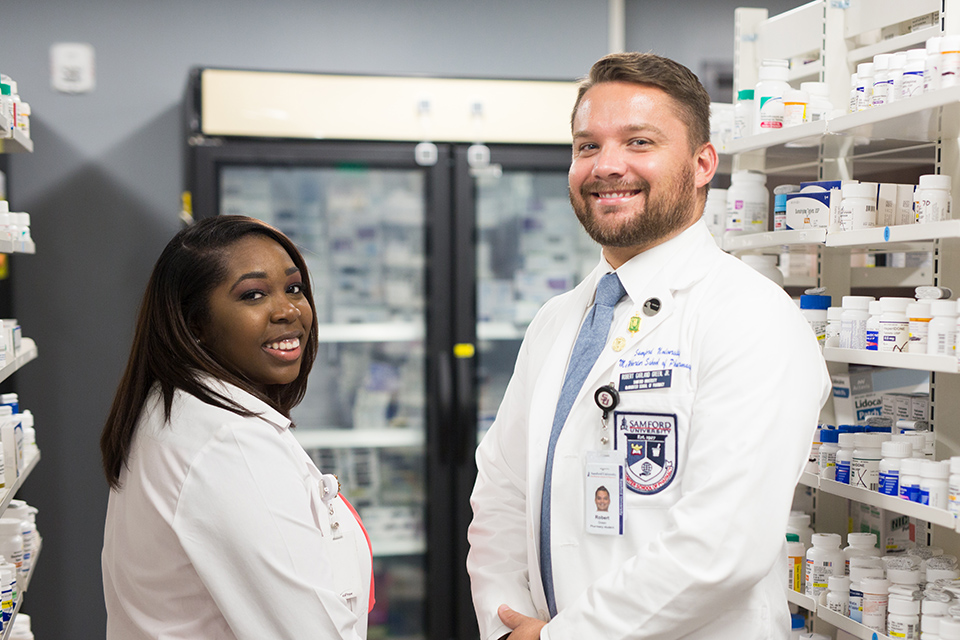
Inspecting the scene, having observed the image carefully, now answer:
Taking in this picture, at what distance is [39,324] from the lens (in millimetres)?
4020

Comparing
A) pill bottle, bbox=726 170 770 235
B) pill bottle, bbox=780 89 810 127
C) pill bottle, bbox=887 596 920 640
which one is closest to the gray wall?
pill bottle, bbox=726 170 770 235

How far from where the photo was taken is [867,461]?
6.77 ft

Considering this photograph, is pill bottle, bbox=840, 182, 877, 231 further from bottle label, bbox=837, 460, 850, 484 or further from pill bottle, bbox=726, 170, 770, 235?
bottle label, bbox=837, 460, 850, 484

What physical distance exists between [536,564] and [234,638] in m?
0.64

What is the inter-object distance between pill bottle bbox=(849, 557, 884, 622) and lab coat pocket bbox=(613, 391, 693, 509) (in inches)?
30.7

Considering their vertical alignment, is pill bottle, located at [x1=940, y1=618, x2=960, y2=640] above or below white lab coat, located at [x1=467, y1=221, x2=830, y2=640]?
below

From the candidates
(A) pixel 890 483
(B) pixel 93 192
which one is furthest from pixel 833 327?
(B) pixel 93 192

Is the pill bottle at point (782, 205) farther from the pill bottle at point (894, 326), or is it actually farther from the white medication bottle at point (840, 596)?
the white medication bottle at point (840, 596)

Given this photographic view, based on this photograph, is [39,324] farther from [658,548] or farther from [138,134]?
[658,548]

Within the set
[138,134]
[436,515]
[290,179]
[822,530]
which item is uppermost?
[138,134]

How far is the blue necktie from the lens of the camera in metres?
1.77

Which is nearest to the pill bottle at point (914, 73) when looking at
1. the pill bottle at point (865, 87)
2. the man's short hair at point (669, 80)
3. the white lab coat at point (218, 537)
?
the pill bottle at point (865, 87)

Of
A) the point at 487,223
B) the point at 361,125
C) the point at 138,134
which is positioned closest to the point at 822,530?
the point at 487,223

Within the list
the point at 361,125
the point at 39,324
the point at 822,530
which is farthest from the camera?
the point at 39,324
